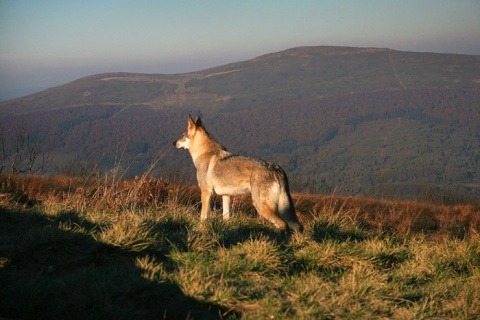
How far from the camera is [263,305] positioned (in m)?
4.45

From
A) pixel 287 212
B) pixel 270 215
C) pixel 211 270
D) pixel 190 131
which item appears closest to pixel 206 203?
pixel 270 215

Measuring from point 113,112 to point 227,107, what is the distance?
46949 mm

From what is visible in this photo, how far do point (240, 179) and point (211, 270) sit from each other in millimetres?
3538

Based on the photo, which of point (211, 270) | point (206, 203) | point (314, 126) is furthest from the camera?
point (314, 126)

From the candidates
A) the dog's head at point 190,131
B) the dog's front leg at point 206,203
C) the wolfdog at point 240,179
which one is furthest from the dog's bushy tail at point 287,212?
the dog's head at point 190,131

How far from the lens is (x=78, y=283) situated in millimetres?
4711

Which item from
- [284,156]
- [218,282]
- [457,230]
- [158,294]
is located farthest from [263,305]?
[284,156]

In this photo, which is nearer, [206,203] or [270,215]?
[270,215]

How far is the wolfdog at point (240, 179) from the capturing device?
26.1ft

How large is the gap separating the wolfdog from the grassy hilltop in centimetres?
31

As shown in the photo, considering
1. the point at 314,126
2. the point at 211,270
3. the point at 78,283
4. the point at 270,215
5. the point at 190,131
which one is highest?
the point at 190,131

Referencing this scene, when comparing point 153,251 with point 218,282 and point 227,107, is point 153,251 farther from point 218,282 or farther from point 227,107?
point 227,107

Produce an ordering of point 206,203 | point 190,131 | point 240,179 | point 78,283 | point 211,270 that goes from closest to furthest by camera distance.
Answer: point 78,283 → point 211,270 → point 240,179 → point 206,203 → point 190,131

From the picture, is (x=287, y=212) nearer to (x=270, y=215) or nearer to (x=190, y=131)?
(x=270, y=215)
